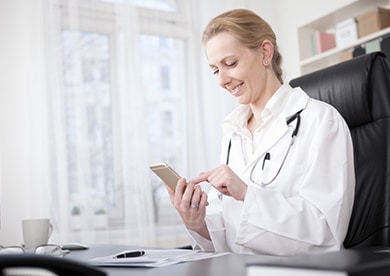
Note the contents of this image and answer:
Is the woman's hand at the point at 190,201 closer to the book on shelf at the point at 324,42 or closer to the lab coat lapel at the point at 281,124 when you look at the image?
the lab coat lapel at the point at 281,124

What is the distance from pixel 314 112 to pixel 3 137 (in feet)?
6.08

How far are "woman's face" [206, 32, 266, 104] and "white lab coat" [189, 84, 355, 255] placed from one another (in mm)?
156

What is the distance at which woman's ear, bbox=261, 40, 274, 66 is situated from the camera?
5.15 feet

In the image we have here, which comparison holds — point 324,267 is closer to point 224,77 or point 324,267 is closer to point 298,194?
point 298,194

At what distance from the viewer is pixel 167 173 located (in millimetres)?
1328

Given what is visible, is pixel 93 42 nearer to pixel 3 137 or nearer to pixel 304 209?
pixel 3 137

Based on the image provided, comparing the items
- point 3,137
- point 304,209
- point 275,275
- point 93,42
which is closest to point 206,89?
point 93,42

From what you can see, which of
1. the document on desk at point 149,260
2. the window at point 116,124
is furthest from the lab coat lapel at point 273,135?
the window at point 116,124

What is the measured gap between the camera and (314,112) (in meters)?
1.34

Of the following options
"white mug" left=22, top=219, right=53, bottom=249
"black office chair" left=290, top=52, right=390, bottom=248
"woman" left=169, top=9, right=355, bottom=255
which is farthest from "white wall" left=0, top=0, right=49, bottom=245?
"black office chair" left=290, top=52, right=390, bottom=248

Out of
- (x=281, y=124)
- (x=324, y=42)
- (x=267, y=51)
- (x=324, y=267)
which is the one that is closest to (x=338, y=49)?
(x=324, y=42)

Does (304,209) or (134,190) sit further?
(134,190)

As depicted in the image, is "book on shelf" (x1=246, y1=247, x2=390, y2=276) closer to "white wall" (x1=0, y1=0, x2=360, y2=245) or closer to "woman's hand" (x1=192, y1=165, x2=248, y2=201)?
"woman's hand" (x1=192, y1=165, x2=248, y2=201)

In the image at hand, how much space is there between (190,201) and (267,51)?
58 cm
